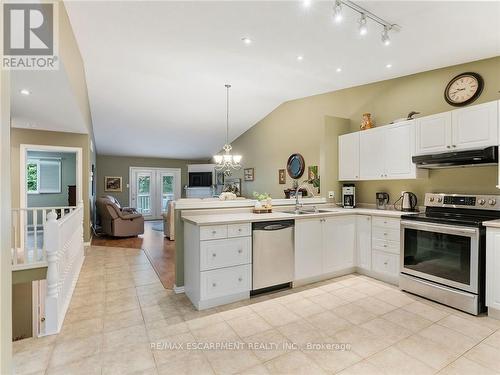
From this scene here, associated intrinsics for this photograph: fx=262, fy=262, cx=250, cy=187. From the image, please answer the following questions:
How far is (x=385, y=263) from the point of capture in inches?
132

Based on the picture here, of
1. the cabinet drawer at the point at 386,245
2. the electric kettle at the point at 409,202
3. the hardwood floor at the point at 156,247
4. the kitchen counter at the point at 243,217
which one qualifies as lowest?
the hardwood floor at the point at 156,247

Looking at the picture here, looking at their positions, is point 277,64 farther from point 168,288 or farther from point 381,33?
point 168,288

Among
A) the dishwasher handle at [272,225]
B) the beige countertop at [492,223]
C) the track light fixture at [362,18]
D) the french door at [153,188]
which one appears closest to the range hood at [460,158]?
the beige countertop at [492,223]

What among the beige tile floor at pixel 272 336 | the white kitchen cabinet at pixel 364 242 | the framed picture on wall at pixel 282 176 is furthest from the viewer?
the framed picture on wall at pixel 282 176

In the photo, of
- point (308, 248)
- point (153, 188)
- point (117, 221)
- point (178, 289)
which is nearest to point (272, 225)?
point (308, 248)

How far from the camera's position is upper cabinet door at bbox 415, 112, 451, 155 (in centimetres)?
307

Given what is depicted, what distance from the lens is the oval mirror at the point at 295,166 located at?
230 inches

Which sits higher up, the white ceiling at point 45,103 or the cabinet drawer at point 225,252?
the white ceiling at point 45,103

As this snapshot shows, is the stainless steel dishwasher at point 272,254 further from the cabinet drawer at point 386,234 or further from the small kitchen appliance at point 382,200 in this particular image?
the small kitchen appliance at point 382,200

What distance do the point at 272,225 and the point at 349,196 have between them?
6.23ft

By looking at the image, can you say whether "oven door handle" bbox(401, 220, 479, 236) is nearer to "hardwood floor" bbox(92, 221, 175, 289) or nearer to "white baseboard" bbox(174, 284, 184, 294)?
"white baseboard" bbox(174, 284, 184, 294)

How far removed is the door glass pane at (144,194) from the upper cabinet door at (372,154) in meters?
7.90

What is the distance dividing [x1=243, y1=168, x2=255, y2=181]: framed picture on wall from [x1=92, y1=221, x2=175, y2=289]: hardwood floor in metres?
2.88

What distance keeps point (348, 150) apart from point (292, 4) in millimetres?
2400
